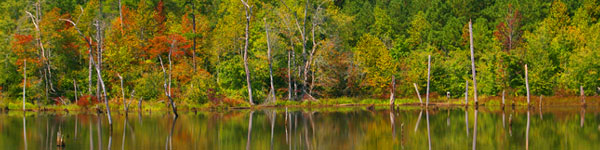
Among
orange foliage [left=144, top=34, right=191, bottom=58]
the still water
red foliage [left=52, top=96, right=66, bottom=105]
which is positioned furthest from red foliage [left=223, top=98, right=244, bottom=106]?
red foliage [left=52, top=96, right=66, bottom=105]

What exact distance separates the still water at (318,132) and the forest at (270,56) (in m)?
14.0

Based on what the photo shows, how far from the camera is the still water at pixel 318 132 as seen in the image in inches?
1209

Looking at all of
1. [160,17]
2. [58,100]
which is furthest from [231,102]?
[160,17]

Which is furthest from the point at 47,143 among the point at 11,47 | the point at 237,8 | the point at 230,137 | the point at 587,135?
the point at 237,8

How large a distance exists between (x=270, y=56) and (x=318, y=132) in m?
29.7

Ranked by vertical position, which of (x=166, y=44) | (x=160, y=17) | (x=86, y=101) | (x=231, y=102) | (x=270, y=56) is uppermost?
(x=160, y=17)

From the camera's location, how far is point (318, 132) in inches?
1457

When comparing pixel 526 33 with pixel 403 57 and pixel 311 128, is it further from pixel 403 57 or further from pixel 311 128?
pixel 311 128

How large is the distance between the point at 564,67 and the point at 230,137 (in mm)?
39449

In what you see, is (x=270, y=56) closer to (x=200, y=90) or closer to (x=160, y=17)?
(x=200, y=90)

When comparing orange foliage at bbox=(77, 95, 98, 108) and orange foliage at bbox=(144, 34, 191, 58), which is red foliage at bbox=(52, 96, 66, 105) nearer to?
orange foliage at bbox=(77, 95, 98, 108)

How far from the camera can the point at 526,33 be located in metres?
71.1

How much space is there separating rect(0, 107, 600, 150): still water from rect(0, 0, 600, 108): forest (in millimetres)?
13968

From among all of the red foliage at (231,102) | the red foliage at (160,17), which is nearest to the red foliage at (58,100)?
the red foliage at (160,17)
